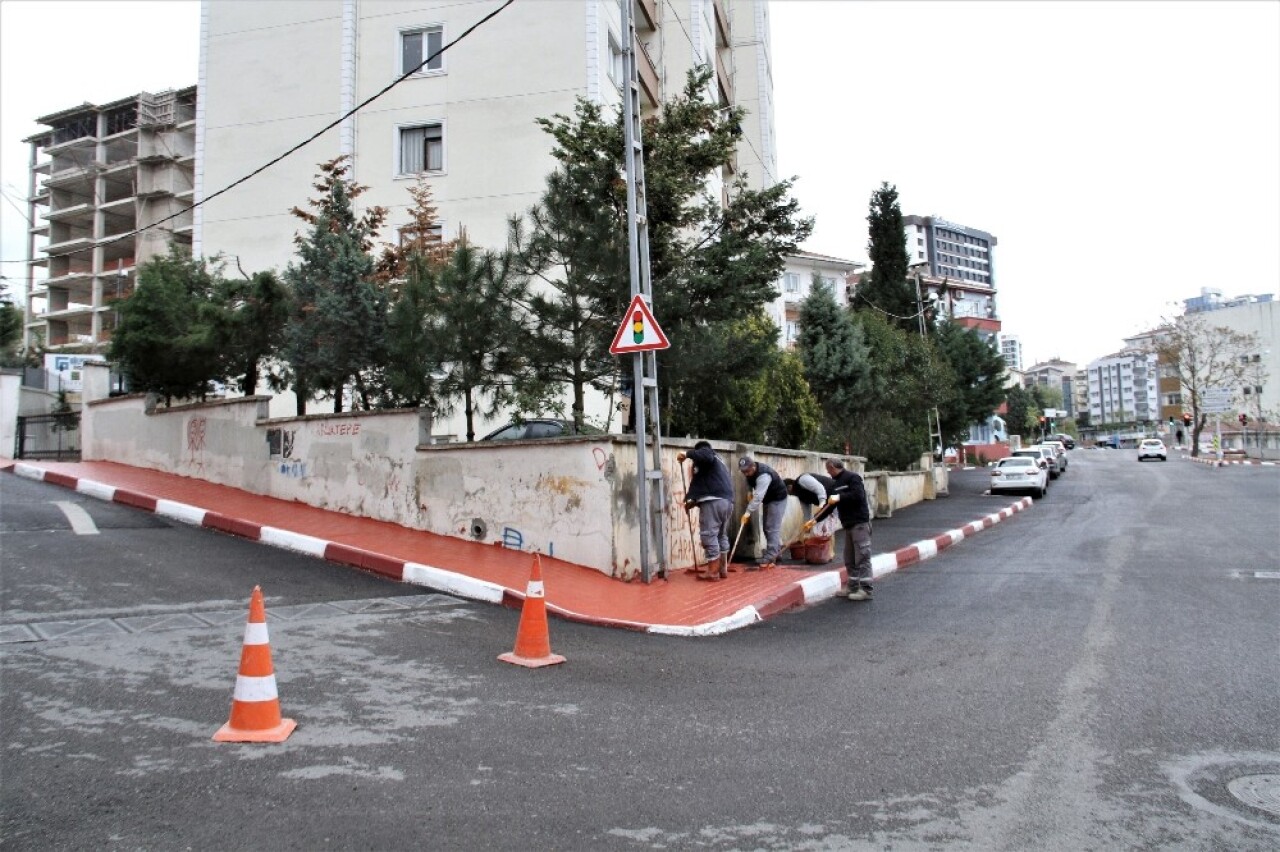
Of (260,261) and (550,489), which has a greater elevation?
Answer: (260,261)

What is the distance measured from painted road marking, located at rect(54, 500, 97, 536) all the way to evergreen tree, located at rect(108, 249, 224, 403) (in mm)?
3436

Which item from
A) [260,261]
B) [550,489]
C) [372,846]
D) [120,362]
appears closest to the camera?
[372,846]

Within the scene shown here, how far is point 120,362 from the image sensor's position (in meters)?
15.4

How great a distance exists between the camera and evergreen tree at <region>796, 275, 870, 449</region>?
963 inches

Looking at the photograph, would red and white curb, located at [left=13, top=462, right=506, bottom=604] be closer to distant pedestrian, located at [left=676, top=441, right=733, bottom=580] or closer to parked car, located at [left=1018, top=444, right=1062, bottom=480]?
distant pedestrian, located at [left=676, top=441, right=733, bottom=580]

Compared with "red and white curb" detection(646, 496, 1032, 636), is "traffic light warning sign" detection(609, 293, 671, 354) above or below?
above

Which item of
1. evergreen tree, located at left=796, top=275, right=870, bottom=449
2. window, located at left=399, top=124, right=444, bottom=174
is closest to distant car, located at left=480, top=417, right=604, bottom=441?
evergreen tree, located at left=796, top=275, right=870, bottom=449

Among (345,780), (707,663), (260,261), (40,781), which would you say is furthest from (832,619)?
(260,261)

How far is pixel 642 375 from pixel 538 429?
522 centimetres

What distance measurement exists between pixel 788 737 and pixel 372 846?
2274mm

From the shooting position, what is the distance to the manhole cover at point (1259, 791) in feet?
11.7

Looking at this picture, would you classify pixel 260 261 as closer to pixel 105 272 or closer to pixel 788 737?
pixel 788 737

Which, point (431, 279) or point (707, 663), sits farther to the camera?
point (431, 279)

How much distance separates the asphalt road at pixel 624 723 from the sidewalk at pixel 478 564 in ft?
1.25
